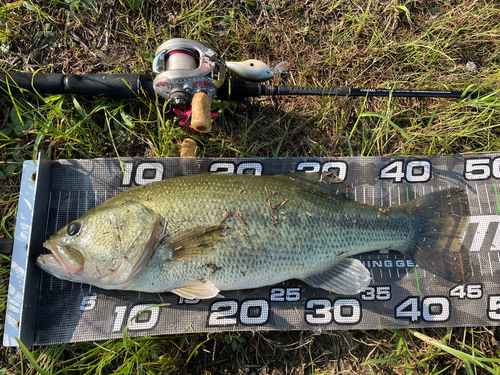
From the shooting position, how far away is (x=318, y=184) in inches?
111

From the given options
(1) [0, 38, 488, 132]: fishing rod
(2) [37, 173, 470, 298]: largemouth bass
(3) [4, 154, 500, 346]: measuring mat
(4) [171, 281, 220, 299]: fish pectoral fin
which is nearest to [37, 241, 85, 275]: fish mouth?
(2) [37, 173, 470, 298]: largemouth bass

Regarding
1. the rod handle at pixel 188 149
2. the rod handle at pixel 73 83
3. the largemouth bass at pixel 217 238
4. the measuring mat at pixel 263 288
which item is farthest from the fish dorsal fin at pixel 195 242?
the rod handle at pixel 73 83

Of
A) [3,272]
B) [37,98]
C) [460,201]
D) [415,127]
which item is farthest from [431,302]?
[37,98]

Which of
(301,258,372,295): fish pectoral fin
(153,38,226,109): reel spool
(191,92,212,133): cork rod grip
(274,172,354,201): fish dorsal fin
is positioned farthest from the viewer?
(274,172,354,201): fish dorsal fin

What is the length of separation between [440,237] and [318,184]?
4.31 feet

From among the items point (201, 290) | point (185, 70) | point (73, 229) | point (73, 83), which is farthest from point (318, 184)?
point (73, 83)

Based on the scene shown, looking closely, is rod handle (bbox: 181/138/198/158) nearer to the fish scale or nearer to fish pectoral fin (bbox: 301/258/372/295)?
the fish scale

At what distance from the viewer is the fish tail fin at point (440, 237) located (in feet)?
9.29

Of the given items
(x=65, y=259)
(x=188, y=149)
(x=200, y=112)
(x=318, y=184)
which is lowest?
(x=65, y=259)

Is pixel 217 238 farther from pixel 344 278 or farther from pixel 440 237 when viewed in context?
pixel 440 237

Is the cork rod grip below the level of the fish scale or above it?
above

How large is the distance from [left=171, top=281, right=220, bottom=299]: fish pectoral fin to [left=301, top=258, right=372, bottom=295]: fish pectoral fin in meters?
0.85

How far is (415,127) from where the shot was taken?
3.15m

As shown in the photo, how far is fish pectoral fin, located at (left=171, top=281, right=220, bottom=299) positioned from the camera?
7.88 feet
